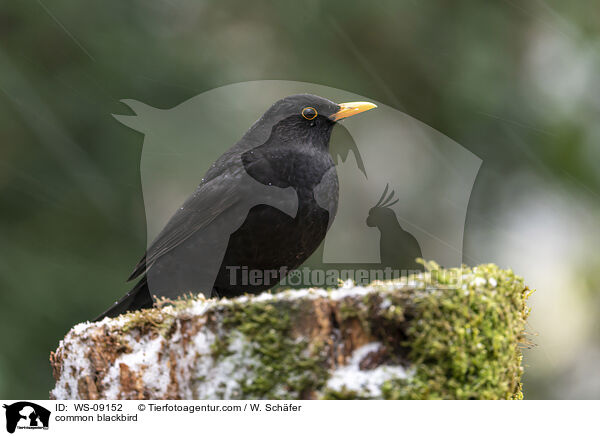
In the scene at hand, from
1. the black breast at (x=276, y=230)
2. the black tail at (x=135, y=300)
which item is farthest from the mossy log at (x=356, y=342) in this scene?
the black tail at (x=135, y=300)

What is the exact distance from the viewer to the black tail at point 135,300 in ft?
9.77

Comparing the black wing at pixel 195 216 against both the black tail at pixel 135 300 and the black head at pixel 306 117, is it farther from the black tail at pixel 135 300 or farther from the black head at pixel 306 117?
the black head at pixel 306 117

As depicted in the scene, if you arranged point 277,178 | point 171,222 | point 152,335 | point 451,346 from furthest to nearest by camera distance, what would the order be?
point 171,222 < point 277,178 < point 152,335 < point 451,346

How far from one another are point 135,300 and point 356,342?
5.52ft

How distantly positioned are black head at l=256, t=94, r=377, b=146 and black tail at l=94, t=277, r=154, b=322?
1060mm

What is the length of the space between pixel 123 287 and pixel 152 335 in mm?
2850

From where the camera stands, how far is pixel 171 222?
3014 millimetres

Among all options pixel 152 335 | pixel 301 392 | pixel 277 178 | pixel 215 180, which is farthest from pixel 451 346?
pixel 215 180

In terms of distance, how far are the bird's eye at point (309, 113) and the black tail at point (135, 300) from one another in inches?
48.3

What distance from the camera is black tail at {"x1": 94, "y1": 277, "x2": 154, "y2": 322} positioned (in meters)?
2.98
